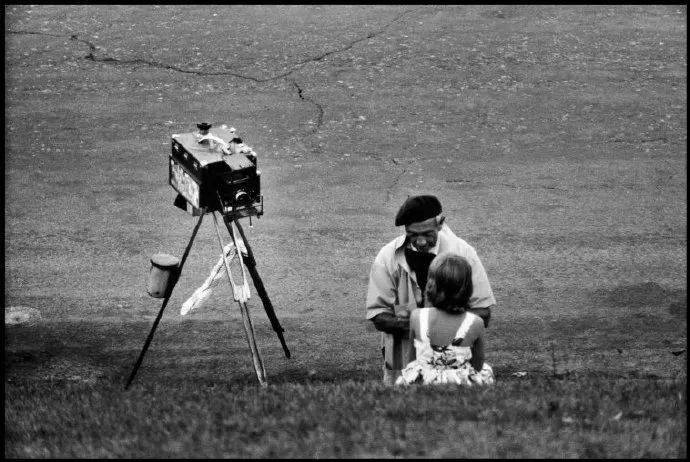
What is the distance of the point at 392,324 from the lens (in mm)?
6031

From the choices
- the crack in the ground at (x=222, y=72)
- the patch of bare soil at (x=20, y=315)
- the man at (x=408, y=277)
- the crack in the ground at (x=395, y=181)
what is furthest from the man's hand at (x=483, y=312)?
the crack in the ground at (x=222, y=72)

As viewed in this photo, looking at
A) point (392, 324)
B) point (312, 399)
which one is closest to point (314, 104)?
point (392, 324)

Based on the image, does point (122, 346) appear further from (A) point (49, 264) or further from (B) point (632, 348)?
(B) point (632, 348)

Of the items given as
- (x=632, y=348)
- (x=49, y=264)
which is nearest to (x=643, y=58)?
(x=632, y=348)

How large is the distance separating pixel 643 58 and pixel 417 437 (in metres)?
9.92

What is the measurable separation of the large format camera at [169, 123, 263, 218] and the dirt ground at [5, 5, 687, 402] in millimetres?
1529

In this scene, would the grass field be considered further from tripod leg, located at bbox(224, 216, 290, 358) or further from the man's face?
the man's face

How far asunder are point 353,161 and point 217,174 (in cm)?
470

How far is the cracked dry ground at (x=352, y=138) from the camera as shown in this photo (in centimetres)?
903

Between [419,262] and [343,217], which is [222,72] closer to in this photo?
[343,217]

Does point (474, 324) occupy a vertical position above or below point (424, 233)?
below

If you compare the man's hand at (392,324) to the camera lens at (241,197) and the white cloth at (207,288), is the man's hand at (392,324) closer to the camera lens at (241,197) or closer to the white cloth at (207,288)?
the camera lens at (241,197)

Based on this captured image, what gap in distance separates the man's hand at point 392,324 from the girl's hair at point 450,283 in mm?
404

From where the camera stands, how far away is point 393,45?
14.1m
